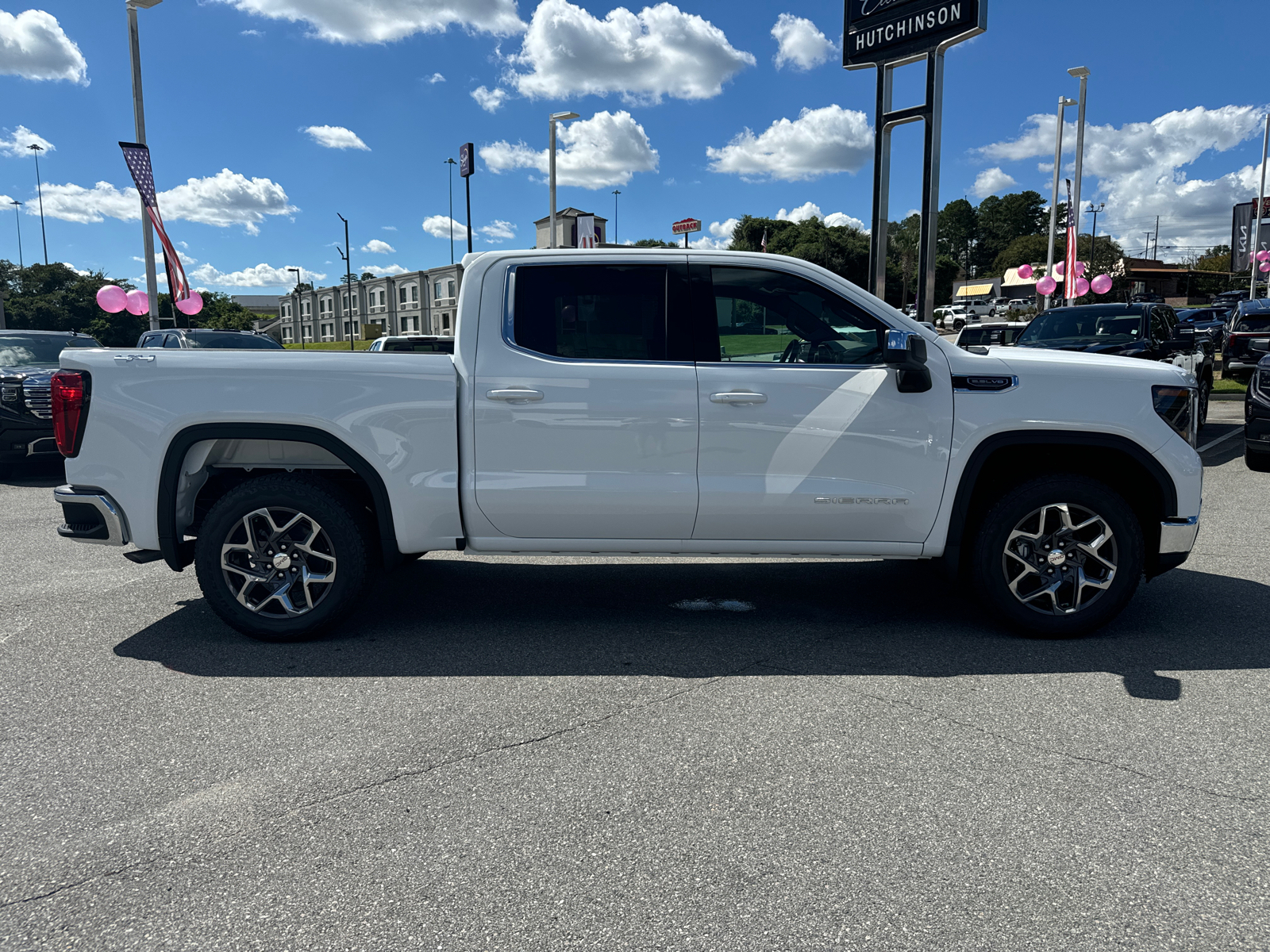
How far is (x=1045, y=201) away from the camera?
434ft

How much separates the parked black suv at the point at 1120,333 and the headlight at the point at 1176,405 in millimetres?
7083

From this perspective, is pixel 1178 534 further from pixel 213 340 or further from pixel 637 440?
pixel 213 340

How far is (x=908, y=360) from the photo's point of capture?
4324 mm

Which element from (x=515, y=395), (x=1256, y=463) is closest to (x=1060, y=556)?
(x=515, y=395)

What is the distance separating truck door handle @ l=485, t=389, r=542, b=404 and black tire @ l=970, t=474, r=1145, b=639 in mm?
2362

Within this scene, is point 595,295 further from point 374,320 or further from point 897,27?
point 374,320

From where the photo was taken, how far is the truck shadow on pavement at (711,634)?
14.2ft

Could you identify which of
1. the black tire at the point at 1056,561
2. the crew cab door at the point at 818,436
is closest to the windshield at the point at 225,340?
the crew cab door at the point at 818,436

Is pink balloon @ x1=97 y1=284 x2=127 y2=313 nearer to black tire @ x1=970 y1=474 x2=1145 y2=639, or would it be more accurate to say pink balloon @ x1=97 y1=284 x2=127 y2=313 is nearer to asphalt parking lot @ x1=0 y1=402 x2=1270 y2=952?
asphalt parking lot @ x1=0 y1=402 x2=1270 y2=952

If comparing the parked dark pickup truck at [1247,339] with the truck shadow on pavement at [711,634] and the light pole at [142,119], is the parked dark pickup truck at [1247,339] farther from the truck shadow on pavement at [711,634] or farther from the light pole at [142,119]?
the light pole at [142,119]

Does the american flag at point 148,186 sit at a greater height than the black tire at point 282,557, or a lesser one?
greater

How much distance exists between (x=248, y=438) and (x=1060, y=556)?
4.15 metres

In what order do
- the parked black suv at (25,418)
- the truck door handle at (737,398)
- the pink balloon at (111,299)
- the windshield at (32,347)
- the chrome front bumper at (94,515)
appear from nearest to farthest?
the truck door handle at (737,398)
the chrome front bumper at (94,515)
the parked black suv at (25,418)
the windshield at (32,347)
the pink balloon at (111,299)

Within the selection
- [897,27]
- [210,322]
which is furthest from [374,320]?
[897,27]
